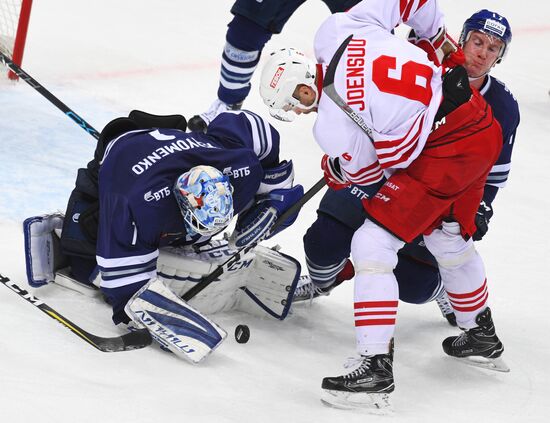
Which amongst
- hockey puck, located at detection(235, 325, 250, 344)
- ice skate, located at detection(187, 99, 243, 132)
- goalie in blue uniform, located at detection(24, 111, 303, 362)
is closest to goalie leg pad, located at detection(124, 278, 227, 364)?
goalie in blue uniform, located at detection(24, 111, 303, 362)

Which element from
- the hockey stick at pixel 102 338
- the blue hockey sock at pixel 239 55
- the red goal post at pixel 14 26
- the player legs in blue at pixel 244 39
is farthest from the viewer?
the red goal post at pixel 14 26

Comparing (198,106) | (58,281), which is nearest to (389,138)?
(58,281)

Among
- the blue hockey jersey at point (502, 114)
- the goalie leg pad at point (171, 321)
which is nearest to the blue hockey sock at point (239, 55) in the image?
the blue hockey jersey at point (502, 114)

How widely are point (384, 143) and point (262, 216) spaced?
2.16ft

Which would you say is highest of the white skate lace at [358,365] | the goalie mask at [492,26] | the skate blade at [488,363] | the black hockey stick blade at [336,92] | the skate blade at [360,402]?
the goalie mask at [492,26]

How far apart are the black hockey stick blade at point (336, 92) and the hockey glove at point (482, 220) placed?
64 centimetres

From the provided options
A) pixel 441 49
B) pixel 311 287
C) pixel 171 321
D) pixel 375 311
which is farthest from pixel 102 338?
pixel 441 49

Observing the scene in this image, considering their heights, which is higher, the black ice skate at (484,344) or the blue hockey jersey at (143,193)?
the blue hockey jersey at (143,193)

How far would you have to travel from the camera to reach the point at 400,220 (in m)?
2.83

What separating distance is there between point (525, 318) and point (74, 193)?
5.10ft

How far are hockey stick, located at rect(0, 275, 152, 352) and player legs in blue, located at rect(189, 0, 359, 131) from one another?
162cm

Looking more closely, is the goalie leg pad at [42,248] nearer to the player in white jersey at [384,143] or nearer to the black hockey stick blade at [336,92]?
the player in white jersey at [384,143]

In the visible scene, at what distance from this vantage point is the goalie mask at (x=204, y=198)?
2.94 m

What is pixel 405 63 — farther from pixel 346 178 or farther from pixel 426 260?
pixel 426 260
